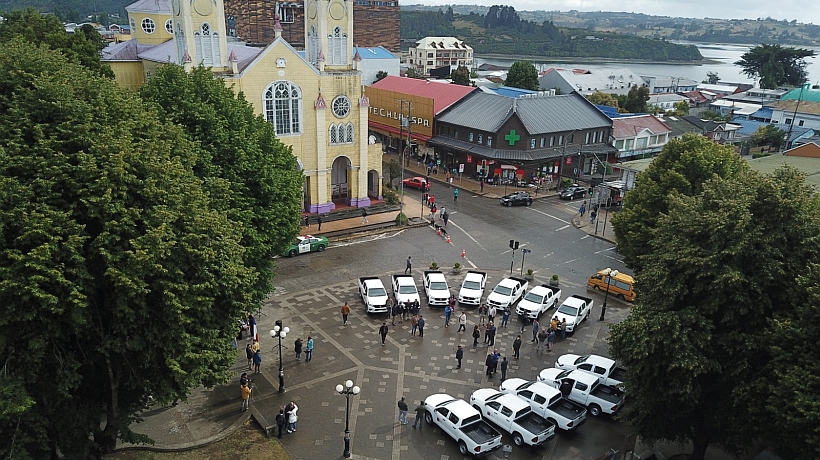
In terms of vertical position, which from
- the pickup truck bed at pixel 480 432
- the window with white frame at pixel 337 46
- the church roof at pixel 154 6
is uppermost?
the church roof at pixel 154 6

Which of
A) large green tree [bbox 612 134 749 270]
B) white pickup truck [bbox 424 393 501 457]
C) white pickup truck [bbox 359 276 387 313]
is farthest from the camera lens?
white pickup truck [bbox 359 276 387 313]

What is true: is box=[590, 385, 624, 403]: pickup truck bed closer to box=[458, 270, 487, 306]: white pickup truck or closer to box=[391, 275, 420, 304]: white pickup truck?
box=[458, 270, 487, 306]: white pickup truck

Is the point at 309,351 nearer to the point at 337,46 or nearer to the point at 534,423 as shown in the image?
the point at 534,423

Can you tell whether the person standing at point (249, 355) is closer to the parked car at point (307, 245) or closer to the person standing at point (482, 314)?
the person standing at point (482, 314)

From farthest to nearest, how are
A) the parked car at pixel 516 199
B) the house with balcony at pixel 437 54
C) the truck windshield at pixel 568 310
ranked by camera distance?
the house with balcony at pixel 437 54
the parked car at pixel 516 199
the truck windshield at pixel 568 310

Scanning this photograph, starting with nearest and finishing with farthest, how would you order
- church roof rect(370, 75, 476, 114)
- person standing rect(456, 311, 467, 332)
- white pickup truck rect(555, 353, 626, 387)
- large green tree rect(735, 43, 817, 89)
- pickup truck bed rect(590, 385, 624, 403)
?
pickup truck bed rect(590, 385, 624, 403) < white pickup truck rect(555, 353, 626, 387) < person standing rect(456, 311, 467, 332) < church roof rect(370, 75, 476, 114) < large green tree rect(735, 43, 817, 89)

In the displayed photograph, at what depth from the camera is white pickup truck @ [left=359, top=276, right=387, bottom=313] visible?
28.0 meters

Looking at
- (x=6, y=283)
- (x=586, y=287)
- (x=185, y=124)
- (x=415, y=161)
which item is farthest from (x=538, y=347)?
(x=415, y=161)

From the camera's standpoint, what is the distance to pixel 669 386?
16594mm

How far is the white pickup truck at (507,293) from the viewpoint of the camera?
29000 millimetres

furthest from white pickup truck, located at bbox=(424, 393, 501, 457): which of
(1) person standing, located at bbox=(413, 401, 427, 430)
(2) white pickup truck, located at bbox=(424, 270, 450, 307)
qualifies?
(2) white pickup truck, located at bbox=(424, 270, 450, 307)

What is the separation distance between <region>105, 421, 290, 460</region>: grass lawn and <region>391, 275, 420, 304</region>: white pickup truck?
10.8 meters

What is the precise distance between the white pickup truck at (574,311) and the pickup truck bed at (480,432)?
939 cm

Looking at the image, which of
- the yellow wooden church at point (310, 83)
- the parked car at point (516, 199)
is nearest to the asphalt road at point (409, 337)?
the parked car at point (516, 199)
